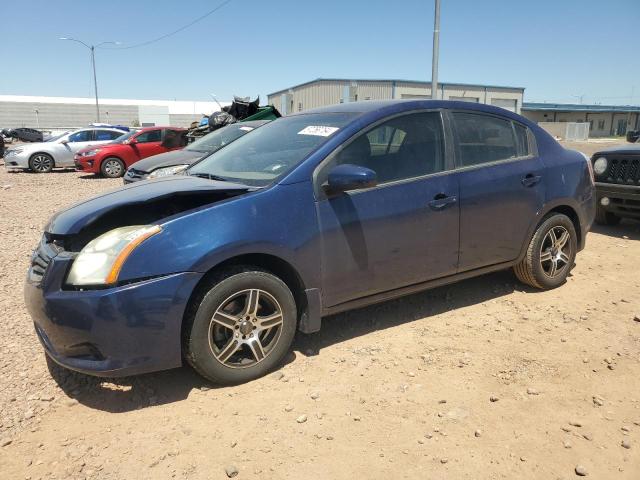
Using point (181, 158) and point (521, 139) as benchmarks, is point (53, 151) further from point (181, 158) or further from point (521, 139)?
point (521, 139)

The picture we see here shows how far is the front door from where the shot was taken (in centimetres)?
328

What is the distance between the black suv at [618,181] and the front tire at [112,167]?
13.2 metres

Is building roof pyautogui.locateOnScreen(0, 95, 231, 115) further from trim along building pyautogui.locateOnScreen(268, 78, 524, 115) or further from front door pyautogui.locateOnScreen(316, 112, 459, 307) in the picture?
front door pyautogui.locateOnScreen(316, 112, 459, 307)

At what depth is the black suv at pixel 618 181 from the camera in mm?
6688

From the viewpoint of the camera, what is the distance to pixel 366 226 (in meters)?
3.36

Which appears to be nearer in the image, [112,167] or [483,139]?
[483,139]

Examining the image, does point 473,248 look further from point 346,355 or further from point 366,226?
point 346,355

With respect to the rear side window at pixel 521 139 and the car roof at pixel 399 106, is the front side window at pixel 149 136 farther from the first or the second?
the rear side window at pixel 521 139

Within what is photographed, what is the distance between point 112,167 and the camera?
Answer: 15.4 metres

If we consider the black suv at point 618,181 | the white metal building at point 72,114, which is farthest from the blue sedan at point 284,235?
the white metal building at point 72,114

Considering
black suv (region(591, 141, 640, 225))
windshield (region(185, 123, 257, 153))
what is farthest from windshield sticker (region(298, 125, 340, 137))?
windshield (region(185, 123, 257, 153))

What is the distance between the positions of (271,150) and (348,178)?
2.83 feet

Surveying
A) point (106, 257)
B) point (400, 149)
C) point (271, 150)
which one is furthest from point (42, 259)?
point (400, 149)

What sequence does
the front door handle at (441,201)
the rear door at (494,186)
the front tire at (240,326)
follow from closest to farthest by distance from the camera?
1. the front tire at (240,326)
2. the front door handle at (441,201)
3. the rear door at (494,186)
